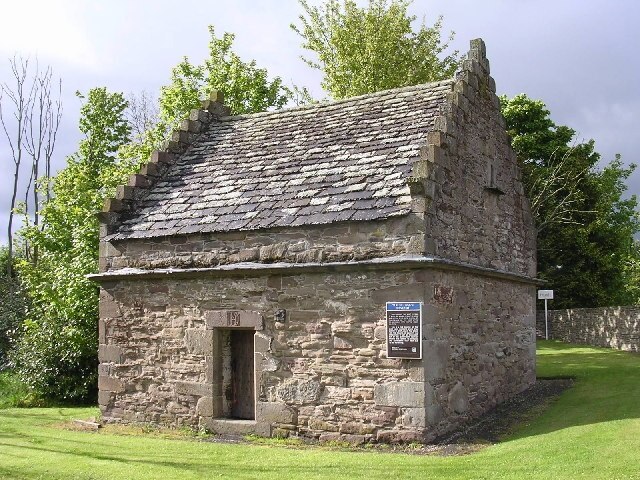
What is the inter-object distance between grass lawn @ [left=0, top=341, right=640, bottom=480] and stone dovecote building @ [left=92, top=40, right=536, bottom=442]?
1117 millimetres

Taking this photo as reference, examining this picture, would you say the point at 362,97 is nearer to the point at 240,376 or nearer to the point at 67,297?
the point at 240,376

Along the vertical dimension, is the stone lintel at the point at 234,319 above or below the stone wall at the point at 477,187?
below

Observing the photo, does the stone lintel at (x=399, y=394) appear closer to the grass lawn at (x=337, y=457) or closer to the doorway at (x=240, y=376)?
the grass lawn at (x=337, y=457)

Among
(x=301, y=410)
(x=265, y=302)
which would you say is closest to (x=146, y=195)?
(x=265, y=302)

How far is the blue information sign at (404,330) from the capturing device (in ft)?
37.4

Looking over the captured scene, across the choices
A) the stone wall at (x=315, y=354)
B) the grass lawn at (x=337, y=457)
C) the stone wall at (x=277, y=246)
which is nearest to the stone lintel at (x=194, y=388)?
the stone wall at (x=315, y=354)

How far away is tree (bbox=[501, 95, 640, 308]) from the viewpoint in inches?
1339

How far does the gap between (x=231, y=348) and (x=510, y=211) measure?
731 cm

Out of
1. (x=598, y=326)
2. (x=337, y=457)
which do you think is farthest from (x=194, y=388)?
(x=598, y=326)

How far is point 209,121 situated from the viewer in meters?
18.4

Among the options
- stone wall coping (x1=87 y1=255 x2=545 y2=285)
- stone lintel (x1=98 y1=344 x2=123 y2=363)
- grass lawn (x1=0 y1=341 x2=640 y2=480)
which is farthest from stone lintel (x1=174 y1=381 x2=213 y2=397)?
stone wall coping (x1=87 y1=255 x2=545 y2=285)

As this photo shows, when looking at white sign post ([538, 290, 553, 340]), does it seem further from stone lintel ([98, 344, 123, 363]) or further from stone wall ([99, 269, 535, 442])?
stone lintel ([98, 344, 123, 363])

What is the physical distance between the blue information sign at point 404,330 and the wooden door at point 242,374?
3030 millimetres

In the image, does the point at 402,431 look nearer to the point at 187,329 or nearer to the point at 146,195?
the point at 187,329
